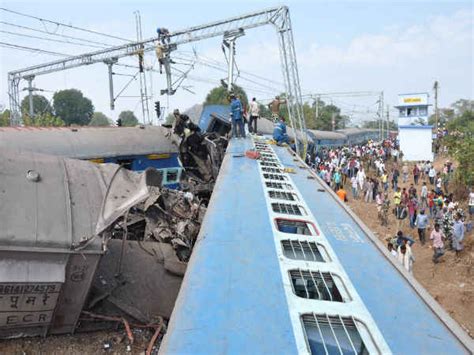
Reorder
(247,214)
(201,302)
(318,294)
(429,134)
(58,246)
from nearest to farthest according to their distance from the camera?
1. (201,302)
2. (318,294)
3. (58,246)
4. (247,214)
5. (429,134)

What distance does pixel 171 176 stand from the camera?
1371 cm

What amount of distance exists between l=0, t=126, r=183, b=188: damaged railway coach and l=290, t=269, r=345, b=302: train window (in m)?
7.61

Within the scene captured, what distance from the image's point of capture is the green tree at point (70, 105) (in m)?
81.8

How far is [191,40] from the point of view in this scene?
80.9ft

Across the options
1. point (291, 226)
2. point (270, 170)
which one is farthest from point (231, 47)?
point (291, 226)

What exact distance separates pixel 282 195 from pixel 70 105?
276 ft

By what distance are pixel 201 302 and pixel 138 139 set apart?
1064 centimetres

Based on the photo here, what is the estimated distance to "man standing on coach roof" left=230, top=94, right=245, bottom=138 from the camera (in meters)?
12.3

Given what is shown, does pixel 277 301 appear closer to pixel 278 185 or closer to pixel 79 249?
pixel 79 249

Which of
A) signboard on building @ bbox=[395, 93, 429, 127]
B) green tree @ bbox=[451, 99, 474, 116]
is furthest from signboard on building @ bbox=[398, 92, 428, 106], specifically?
green tree @ bbox=[451, 99, 474, 116]

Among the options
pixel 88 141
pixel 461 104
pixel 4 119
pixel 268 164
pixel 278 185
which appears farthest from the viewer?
pixel 461 104

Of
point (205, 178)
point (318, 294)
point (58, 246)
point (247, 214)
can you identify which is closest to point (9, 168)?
point (58, 246)

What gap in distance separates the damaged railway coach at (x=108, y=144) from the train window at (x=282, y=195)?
4.91 metres

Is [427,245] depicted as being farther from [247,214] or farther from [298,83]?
[247,214]
